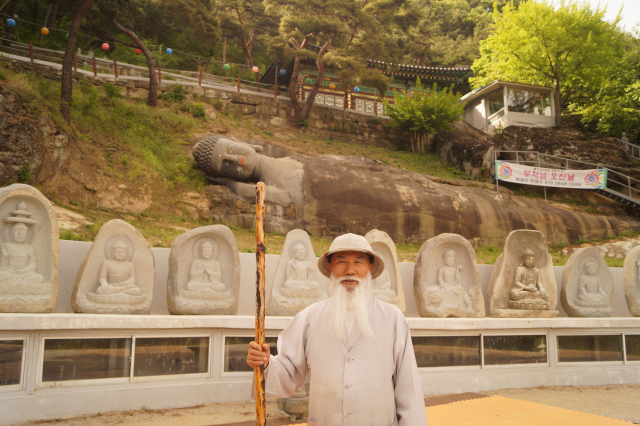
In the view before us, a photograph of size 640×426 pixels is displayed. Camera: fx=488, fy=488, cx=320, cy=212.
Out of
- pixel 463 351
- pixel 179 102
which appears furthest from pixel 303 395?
pixel 179 102

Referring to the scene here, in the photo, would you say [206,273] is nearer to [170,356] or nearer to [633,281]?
[170,356]

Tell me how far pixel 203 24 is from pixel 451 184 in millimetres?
10324

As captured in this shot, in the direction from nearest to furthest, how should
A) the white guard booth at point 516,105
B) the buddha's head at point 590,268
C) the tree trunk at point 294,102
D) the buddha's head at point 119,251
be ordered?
the buddha's head at point 119,251 → the buddha's head at point 590,268 → the tree trunk at point 294,102 → the white guard booth at point 516,105

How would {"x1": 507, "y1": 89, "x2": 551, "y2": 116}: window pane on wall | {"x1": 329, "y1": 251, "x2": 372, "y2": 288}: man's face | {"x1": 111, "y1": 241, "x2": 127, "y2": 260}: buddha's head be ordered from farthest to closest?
{"x1": 507, "y1": 89, "x2": 551, "y2": 116}: window pane on wall → {"x1": 111, "y1": 241, "x2": 127, "y2": 260}: buddha's head → {"x1": 329, "y1": 251, "x2": 372, "y2": 288}: man's face

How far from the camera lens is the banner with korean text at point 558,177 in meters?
15.5

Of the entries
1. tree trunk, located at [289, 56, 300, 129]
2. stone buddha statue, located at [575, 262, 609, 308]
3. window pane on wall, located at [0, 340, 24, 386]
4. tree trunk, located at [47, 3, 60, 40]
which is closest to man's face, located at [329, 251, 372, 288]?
window pane on wall, located at [0, 340, 24, 386]

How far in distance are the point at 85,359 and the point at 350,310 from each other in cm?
359

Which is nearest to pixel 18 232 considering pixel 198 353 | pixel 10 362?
pixel 10 362

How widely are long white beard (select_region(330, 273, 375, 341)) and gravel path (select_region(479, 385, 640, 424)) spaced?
13.4 feet

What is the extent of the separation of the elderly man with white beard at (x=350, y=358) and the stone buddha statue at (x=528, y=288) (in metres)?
5.11

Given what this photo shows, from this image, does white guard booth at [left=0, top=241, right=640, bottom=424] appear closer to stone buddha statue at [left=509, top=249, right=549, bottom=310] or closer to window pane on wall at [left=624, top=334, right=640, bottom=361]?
window pane on wall at [left=624, top=334, right=640, bottom=361]

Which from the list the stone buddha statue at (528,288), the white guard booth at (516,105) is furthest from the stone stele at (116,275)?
the white guard booth at (516,105)

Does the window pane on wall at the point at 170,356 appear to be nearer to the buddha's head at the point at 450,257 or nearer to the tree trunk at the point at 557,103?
the buddha's head at the point at 450,257

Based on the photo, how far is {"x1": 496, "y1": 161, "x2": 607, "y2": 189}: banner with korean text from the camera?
15.5 metres
